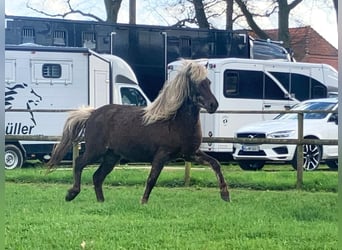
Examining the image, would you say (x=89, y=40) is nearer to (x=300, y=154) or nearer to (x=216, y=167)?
(x=216, y=167)

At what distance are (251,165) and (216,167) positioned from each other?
1239mm

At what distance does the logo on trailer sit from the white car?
2.18 meters

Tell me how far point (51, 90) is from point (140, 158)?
202 centimetres

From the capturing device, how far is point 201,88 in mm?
6328

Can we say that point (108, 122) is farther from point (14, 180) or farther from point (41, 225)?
point (41, 225)

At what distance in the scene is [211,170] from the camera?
22.6ft

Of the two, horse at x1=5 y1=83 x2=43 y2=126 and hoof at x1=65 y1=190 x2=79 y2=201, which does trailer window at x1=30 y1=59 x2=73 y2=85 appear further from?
hoof at x1=65 y1=190 x2=79 y2=201

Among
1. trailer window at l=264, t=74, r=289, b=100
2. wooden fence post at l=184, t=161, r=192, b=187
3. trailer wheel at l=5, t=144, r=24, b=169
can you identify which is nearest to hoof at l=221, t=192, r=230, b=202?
wooden fence post at l=184, t=161, r=192, b=187

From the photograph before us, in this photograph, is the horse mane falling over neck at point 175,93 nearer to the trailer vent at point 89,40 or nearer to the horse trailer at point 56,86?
the horse trailer at point 56,86

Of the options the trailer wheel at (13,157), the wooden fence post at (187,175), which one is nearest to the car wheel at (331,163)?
the wooden fence post at (187,175)

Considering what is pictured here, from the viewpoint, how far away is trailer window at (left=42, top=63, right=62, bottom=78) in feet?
25.1

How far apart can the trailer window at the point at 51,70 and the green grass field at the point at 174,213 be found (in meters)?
1.05

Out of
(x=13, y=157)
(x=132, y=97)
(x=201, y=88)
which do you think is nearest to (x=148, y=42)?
(x=132, y=97)

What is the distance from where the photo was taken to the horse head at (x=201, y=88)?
6.30m
